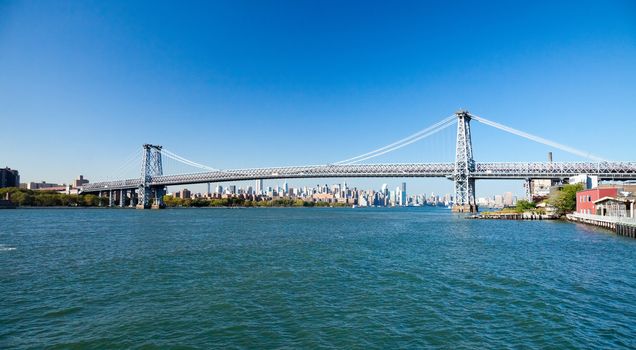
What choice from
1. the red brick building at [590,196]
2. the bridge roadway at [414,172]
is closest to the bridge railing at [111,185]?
the bridge roadway at [414,172]

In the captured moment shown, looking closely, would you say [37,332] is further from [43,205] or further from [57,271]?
[43,205]

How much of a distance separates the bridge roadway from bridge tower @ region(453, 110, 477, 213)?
1.61 metres

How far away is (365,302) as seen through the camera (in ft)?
38.3

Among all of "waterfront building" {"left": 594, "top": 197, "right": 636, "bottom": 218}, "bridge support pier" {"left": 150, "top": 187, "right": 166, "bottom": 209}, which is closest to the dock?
"waterfront building" {"left": 594, "top": 197, "right": 636, "bottom": 218}

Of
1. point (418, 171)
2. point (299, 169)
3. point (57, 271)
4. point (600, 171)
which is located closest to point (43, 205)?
point (299, 169)

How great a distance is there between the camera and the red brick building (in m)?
40.3

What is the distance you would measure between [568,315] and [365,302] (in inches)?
222

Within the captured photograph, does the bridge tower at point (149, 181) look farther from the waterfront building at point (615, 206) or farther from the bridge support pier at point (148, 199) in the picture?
the waterfront building at point (615, 206)

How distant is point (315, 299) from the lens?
12.0 m

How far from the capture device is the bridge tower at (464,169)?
7850 cm

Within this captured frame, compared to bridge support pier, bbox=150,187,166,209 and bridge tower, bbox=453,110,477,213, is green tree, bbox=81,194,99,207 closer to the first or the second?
bridge support pier, bbox=150,187,166,209

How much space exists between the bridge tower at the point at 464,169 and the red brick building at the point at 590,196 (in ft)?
93.4

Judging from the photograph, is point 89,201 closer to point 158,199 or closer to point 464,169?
point 158,199

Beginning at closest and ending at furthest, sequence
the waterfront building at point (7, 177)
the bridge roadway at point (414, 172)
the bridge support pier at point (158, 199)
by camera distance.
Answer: the bridge roadway at point (414, 172), the bridge support pier at point (158, 199), the waterfront building at point (7, 177)
